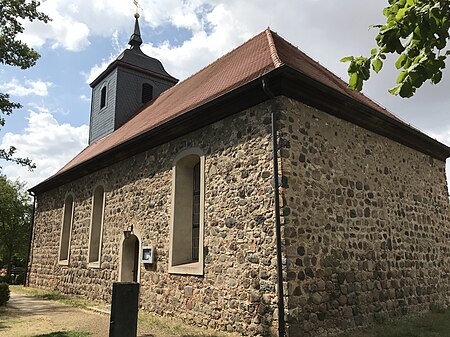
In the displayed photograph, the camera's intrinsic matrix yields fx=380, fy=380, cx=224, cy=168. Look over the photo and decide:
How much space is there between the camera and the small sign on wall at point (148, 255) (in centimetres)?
983

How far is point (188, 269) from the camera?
869 cm

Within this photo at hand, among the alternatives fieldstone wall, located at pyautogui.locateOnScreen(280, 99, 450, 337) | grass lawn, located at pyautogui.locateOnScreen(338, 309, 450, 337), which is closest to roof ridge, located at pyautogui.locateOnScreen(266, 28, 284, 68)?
fieldstone wall, located at pyautogui.locateOnScreen(280, 99, 450, 337)

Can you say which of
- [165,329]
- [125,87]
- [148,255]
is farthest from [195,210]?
[125,87]

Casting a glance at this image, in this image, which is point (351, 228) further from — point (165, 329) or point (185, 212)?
point (165, 329)

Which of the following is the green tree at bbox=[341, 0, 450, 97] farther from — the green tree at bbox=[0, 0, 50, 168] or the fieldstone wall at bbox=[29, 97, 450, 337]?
the green tree at bbox=[0, 0, 50, 168]

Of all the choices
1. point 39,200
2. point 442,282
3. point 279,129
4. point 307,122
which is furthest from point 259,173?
point 39,200

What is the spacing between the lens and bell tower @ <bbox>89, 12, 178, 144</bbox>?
57.8 feet

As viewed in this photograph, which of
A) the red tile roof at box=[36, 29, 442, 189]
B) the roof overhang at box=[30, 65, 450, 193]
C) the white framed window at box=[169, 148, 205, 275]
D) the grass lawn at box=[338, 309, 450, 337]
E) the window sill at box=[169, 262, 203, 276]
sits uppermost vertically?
the red tile roof at box=[36, 29, 442, 189]

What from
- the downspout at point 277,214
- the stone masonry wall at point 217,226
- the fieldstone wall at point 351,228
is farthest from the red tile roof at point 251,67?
the fieldstone wall at point 351,228

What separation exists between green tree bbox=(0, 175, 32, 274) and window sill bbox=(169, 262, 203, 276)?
23.7 m

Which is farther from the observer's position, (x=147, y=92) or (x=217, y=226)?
(x=147, y=92)

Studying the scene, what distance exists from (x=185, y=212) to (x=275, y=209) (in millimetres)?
3308

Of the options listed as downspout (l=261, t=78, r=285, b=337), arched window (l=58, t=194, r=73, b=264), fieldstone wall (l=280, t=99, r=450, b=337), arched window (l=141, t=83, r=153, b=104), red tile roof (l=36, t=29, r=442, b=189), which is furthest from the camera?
arched window (l=141, t=83, r=153, b=104)

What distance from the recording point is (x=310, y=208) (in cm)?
743
